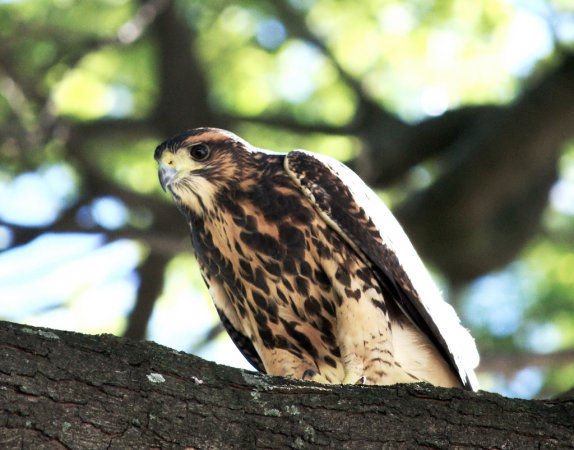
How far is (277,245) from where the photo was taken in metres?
5.34

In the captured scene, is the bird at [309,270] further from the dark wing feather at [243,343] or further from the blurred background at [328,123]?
the blurred background at [328,123]

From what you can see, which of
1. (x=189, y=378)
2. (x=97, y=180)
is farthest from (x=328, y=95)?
(x=189, y=378)

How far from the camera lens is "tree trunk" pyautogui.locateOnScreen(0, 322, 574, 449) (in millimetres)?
3314

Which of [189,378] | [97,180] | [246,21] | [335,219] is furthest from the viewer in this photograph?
[246,21]

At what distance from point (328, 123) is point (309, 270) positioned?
17.5ft

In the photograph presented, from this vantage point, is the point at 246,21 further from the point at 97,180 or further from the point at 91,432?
the point at 91,432

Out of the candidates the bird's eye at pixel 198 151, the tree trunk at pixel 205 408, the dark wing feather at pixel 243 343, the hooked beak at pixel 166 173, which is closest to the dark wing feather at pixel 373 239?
the bird's eye at pixel 198 151

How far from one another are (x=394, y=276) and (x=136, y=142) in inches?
213

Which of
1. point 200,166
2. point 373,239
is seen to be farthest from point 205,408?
point 200,166

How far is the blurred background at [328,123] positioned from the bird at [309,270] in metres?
3.26

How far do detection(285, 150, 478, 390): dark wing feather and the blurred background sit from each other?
11.7 ft

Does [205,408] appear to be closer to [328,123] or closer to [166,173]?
[166,173]

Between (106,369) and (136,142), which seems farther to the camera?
(136,142)

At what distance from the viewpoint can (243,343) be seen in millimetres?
5891
